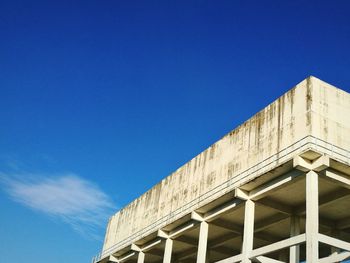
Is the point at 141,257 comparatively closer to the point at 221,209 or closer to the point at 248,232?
the point at 221,209

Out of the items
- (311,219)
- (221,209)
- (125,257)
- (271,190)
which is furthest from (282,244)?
(125,257)

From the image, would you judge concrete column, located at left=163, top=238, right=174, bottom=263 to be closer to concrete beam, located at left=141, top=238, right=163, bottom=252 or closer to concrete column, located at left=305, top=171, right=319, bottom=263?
concrete beam, located at left=141, top=238, right=163, bottom=252

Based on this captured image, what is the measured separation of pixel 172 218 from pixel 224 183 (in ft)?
19.6

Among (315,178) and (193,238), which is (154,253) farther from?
(315,178)

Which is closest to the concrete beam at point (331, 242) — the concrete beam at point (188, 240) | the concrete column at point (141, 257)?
the concrete beam at point (188, 240)

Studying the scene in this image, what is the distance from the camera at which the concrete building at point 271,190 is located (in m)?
20.7

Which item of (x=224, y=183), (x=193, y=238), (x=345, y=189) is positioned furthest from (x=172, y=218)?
(x=345, y=189)

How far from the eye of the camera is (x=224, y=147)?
27.4m

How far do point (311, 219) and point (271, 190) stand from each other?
3.44 meters

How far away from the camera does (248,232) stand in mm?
22766

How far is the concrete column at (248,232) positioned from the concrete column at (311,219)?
394 cm

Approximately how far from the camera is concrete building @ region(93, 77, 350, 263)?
20672 mm

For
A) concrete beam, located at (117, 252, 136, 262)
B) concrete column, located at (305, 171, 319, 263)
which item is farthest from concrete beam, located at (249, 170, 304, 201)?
concrete beam, located at (117, 252, 136, 262)

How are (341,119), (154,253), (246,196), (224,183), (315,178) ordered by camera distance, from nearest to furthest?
(315,178), (341,119), (246,196), (224,183), (154,253)
